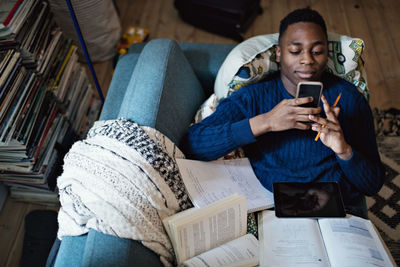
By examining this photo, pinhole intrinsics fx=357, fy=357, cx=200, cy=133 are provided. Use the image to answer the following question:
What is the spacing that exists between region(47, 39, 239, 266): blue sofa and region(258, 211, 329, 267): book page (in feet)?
1.17

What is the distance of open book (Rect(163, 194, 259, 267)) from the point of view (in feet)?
3.50

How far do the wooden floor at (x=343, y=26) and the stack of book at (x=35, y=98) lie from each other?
0.51 meters

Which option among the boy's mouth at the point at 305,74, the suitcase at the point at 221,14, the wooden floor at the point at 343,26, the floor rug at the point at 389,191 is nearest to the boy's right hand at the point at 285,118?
the boy's mouth at the point at 305,74

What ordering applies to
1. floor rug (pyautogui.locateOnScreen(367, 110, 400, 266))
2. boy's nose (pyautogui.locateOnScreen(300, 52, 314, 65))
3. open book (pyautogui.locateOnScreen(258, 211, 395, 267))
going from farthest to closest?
1. floor rug (pyautogui.locateOnScreen(367, 110, 400, 266))
2. boy's nose (pyautogui.locateOnScreen(300, 52, 314, 65))
3. open book (pyautogui.locateOnScreen(258, 211, 395, 267))

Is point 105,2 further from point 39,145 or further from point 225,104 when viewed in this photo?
point 225,104

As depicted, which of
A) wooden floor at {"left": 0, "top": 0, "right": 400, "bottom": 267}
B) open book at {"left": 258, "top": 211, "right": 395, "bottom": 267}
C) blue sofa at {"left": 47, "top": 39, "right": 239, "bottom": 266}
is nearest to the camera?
blue sofa at {"left": 47, "top": 39, "right": 239, "bottom": 266}

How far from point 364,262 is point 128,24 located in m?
2.34

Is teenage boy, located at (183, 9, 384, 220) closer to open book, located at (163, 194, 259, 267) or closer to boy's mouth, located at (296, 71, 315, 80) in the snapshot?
boy's mouth, located at (296, 71, 315, 80)

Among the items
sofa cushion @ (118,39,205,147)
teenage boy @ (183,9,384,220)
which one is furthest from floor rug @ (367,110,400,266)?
sofa cushion @ (118,39,205,147)

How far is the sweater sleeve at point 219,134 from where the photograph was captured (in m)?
1.32

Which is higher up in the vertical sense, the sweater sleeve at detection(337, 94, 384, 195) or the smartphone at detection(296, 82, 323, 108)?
the smartphone at detection(296, 82, 323, 108)

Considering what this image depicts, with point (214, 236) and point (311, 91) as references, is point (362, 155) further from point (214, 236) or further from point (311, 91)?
point (214, 236)

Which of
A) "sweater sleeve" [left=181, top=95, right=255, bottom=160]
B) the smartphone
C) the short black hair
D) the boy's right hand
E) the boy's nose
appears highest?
the short black hair

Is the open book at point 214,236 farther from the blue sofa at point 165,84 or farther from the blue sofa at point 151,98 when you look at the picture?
the blue sofa at point 165,84
